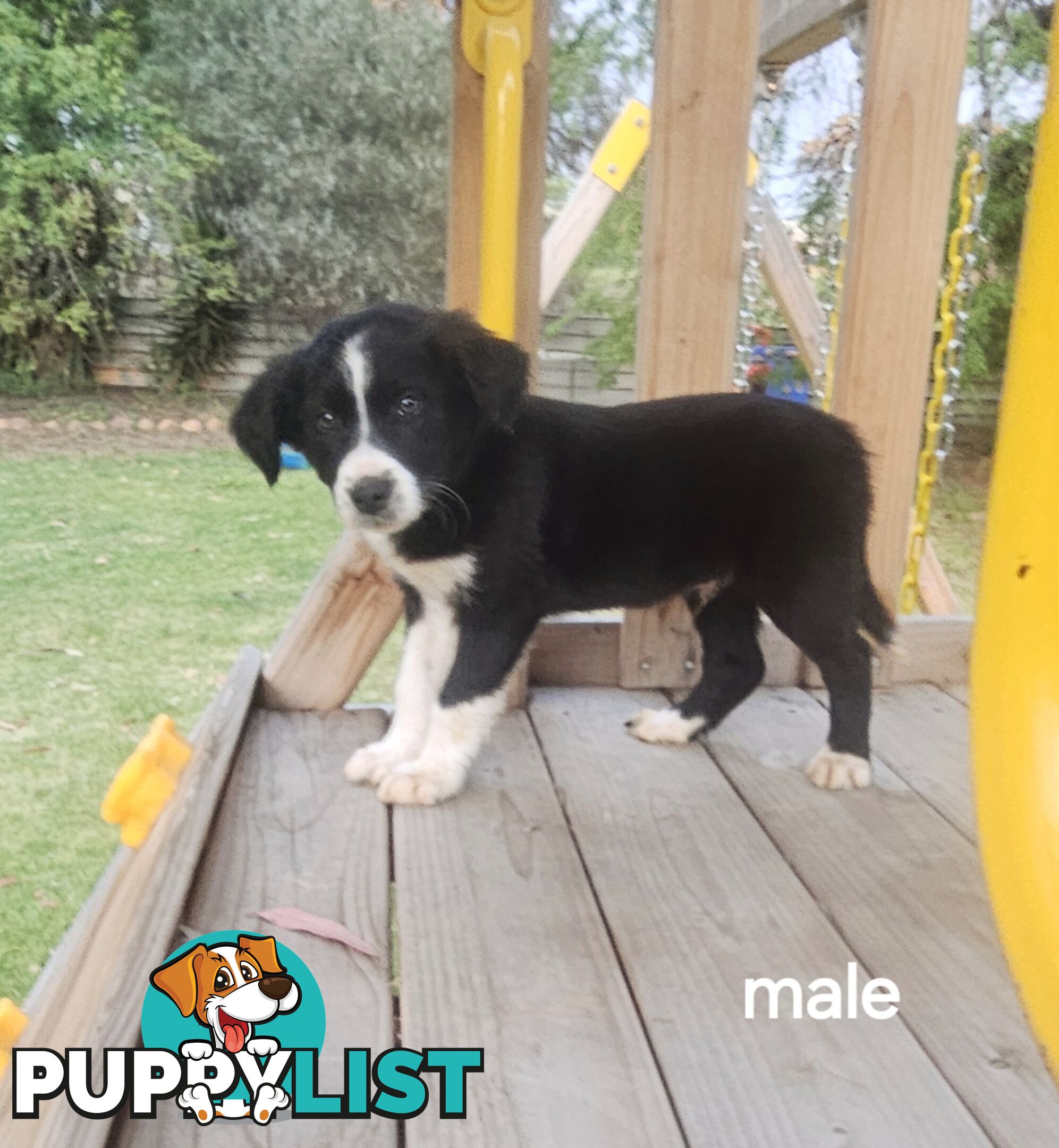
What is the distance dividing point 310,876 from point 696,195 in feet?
3.42

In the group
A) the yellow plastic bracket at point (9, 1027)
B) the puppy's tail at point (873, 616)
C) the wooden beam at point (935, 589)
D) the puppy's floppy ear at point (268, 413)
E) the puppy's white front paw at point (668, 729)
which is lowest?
the yellow plastic bracket at point (9, 1027)

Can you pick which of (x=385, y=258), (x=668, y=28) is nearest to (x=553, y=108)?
(x=385, y=258)

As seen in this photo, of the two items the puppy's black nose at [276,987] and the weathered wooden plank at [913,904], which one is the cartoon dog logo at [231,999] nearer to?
the puppy's black nose at [276,987]

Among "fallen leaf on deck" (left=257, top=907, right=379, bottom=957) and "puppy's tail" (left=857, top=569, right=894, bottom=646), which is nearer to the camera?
"fallen leaf on deck" (left=257, top=907, right=379, bottom=957)

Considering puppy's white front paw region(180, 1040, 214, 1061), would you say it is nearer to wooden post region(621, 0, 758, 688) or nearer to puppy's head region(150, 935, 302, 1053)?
puppy's head region(150, 935, 302, 1053)

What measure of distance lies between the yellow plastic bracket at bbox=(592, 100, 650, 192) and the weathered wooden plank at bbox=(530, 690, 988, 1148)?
4.01ft

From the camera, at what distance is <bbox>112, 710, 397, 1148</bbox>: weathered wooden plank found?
752 mm

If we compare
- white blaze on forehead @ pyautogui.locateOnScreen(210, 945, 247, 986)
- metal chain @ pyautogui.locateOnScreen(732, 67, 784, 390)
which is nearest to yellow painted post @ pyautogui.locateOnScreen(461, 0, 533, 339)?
metal chain @ pyautogui.locateOnScreen(732, 67, 784, 390)

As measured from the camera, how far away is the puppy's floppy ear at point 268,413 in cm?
128

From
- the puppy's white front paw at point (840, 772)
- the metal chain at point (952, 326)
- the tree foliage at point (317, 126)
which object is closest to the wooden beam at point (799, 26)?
the metal chain at point (952, 326)

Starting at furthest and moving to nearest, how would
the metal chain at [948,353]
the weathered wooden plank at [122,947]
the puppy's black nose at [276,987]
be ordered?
the metal chain at [948,353] < the puppy's black nose at [276,987] < the weathered wooden plank at [122,947]

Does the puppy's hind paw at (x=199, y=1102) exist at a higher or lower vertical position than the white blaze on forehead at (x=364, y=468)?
lower

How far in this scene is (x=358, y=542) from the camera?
149 centimetres

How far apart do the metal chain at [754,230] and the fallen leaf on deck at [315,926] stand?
38.7 inches
